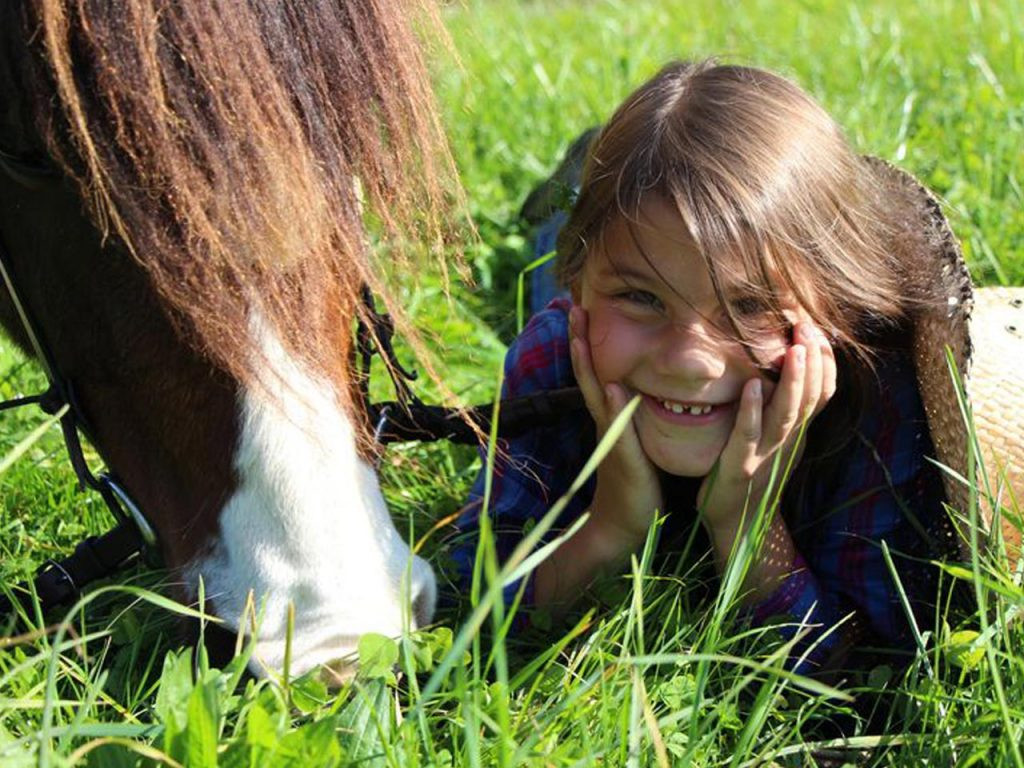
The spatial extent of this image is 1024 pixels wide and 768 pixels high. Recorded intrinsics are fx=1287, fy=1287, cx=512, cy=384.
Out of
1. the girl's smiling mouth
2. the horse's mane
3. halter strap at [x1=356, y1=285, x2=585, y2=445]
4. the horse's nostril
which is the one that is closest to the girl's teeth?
the girl's smiling mouth

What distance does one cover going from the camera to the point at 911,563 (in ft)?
6.15

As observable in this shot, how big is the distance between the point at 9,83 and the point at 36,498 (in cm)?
108

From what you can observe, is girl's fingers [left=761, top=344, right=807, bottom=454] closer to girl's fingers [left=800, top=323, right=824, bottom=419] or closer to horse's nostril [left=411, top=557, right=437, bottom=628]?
girl's fingers [left=800, top=323, right=824, bottom=419]

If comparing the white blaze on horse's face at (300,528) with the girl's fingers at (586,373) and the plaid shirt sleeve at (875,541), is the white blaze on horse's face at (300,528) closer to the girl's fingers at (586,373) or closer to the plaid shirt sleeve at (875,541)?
the girl's fingers at (586,373)

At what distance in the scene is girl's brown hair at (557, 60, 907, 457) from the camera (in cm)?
166

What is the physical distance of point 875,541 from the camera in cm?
184

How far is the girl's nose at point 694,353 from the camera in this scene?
5.40 ft

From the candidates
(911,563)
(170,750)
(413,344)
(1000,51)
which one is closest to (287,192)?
(413,344)

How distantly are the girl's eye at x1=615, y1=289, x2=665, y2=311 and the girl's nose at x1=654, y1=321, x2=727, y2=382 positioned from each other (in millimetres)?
41

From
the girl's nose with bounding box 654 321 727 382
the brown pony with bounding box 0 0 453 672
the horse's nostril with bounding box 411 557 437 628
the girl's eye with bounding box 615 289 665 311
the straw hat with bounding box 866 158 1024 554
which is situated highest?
the brown pony with bounding box 0 0 453 672

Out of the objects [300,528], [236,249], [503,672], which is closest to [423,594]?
[300,528]

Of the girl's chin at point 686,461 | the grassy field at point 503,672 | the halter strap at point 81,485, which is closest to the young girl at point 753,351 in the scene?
the girl's chin at point 686,461

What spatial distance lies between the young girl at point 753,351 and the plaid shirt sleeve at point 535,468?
0.03m

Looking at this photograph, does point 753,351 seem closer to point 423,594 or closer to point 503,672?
point 423,594
